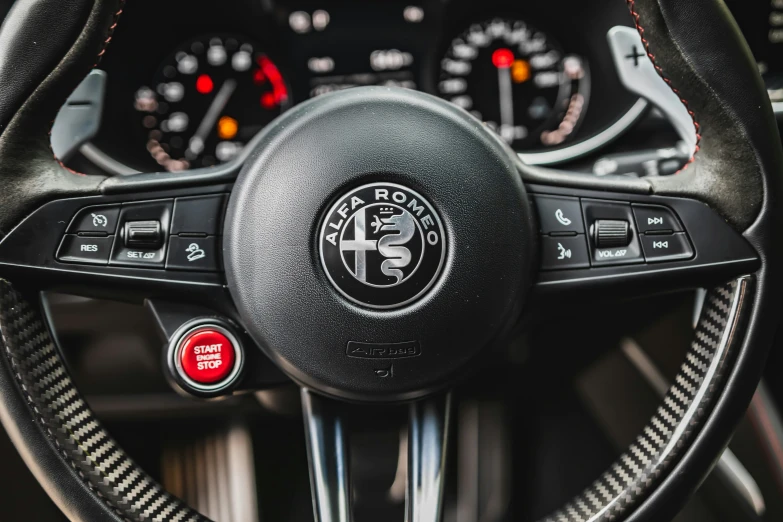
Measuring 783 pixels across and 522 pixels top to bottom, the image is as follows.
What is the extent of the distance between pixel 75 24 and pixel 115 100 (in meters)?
1.74

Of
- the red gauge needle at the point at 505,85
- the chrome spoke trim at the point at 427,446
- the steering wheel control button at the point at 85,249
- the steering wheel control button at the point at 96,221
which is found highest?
the steering wheel control button at the point at 96,221

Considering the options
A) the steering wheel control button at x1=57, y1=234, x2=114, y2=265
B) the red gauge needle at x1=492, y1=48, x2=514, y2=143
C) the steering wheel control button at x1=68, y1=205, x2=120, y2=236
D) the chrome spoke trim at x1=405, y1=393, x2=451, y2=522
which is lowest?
the chrome spoke trim at x1=405, y1=393, x2=451, y2=522

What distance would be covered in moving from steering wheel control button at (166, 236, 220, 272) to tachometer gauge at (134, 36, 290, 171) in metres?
1.86

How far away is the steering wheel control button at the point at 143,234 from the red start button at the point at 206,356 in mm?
73

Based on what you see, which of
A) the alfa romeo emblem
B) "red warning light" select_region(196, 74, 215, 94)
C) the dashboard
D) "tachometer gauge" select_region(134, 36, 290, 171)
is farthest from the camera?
"red warning light" select_region(196, 74, 215, 94)

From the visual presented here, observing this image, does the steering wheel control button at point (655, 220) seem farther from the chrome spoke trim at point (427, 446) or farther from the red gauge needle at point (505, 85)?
the red gauge needle at point (505, 85)

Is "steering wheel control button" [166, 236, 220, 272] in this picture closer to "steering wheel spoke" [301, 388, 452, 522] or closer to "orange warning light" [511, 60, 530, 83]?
"steering wheel spoke" [301, 388, 452, 522]

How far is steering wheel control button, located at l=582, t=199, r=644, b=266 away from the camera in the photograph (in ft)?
2.38

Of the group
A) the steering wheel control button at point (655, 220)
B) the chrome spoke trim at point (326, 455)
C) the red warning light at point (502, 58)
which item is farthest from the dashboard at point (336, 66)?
the chrome spoke trim at point (326, 455)

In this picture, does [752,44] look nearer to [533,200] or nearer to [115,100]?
[533,200]

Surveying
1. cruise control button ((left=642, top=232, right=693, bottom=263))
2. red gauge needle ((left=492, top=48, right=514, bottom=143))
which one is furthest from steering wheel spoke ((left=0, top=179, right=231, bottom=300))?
red gauge needle ((left=492, top=48, right=514, bottom=143))

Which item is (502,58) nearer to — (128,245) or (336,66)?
(336,66)

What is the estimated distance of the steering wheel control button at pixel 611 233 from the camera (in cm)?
72

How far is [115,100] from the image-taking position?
230 cm
